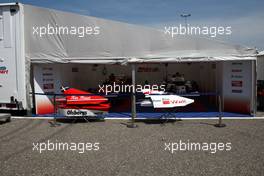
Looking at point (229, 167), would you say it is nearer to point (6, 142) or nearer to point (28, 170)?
point (28, 170)

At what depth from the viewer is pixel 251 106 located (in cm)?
1029

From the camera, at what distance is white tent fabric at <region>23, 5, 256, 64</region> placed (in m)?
10.2

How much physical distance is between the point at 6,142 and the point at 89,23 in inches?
211

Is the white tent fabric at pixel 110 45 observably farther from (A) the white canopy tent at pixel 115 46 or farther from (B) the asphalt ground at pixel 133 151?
(B) the asphalt ground at pixel 133 151

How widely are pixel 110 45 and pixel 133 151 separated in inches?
206

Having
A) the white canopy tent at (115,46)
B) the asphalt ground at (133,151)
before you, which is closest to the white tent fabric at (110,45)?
the white canopy tent at (115,46)

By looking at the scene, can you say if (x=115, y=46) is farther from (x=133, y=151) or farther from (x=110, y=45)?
(x=133, y=151)

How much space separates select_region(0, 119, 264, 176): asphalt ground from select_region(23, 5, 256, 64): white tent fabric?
2.45 meters

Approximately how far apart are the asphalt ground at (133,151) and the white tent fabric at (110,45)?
245 cm

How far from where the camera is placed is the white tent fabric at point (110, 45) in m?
10.2

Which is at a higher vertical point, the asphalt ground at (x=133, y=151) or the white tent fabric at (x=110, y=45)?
the white tent fabric at (x=110, y=45)

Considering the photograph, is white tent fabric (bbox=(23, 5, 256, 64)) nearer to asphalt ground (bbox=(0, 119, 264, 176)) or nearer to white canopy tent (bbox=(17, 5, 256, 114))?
white canopy tent (bbox=(17, 5, 256, 114))

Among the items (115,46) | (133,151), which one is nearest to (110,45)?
(115,46)

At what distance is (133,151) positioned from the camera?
6.08 metres
